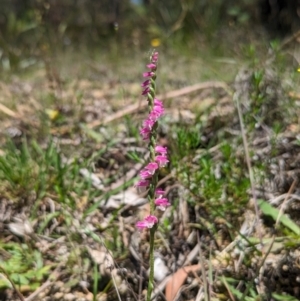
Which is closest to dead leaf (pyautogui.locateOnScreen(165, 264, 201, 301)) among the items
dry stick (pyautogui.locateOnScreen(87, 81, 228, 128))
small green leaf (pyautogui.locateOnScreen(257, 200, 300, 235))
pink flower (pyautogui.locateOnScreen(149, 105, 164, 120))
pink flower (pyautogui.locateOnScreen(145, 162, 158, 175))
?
small green leaf (pyautogui.locateOnScreen(257, 200, 300, 235))

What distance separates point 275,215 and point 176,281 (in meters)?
0.48

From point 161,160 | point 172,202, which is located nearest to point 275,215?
point 172,202

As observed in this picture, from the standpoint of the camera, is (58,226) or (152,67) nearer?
(152,67)

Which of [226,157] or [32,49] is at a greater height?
[32,49]

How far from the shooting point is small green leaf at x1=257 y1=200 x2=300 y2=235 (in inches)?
71.1

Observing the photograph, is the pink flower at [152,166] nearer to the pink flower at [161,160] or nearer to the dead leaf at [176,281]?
the pink flower at [161,160]

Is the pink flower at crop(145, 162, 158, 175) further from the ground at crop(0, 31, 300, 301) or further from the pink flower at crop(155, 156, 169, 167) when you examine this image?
the ground at crop(0, 31, 300, 301)

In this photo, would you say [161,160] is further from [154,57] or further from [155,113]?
[154,57]

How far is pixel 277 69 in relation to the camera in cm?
256

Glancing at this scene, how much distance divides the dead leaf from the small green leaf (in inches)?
14.4

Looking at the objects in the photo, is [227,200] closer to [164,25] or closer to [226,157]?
[226,157]

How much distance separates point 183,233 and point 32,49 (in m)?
4.73

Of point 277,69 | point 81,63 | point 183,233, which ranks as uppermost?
point 81,63

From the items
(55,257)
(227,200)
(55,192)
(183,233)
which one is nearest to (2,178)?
(55,192)
